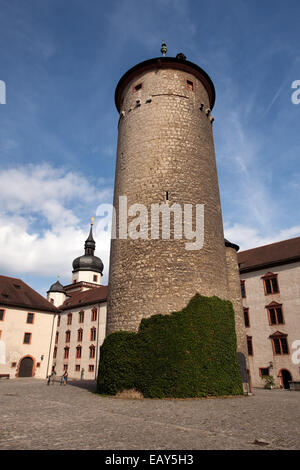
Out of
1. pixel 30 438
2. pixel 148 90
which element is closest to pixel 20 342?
pixel 148 90

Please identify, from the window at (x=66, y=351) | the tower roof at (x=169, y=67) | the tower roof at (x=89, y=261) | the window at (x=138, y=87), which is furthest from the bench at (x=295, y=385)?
the tower roof at (x=89, y=261)

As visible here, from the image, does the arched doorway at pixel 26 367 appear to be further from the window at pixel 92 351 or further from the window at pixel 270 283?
the window at pixel 270 283

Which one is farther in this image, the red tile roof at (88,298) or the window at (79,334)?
the window at (79,334)

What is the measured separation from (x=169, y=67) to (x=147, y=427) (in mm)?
17126

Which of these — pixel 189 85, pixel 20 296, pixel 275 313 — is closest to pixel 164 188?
pixel 189 85

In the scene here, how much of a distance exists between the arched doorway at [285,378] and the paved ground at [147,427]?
14.6 metres

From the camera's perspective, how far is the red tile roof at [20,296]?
2904cm

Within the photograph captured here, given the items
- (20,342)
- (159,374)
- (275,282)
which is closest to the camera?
(159,374)

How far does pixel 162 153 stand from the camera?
15688mm

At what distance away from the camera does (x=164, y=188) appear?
15.0 metres
